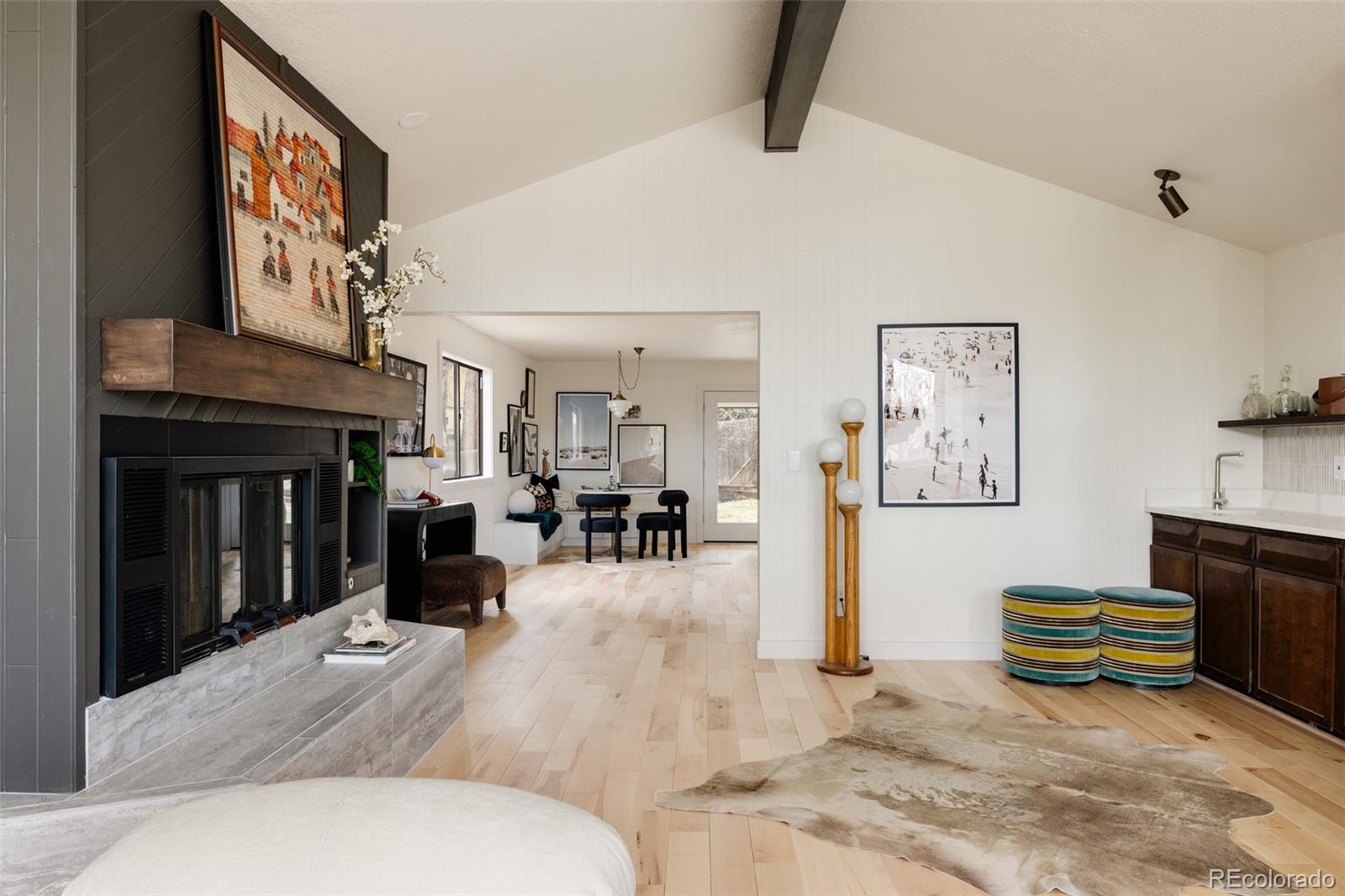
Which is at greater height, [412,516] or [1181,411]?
[1181,411]

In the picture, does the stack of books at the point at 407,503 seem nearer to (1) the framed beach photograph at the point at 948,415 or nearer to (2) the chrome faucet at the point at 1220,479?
(1) the framed beach photograph at the point at 948,415

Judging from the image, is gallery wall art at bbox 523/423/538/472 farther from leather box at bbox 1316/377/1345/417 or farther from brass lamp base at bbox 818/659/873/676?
leather box at bbox 1316/377/1345/417

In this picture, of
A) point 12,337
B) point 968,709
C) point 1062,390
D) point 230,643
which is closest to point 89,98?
point 12,337

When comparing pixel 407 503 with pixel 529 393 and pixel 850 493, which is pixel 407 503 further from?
pixel 529 393

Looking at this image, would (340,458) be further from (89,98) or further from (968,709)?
(968,709)

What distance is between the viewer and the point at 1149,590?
173 inches

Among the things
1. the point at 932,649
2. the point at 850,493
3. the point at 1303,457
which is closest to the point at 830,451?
the point at 850,493

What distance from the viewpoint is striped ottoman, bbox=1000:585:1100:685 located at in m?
4.22

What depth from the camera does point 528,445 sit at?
32.9ft

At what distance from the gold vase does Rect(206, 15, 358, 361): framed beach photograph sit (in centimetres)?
9

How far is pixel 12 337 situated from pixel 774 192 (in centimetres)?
382

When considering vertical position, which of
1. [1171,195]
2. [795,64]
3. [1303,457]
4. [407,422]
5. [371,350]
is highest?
[795,64]

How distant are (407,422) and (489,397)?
3.07 metres

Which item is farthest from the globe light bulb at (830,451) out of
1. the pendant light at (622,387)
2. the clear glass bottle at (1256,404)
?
the pendant light at (622,387)
